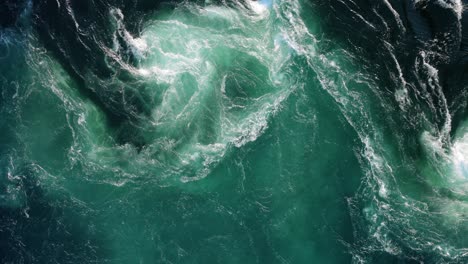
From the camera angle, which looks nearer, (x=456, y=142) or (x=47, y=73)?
(x=456, y=142)

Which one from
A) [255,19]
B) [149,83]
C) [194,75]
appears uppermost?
[255,19]

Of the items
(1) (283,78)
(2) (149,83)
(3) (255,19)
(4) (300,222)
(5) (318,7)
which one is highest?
(5) (318,7)

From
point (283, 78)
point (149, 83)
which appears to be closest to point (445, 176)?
point (283, 78)

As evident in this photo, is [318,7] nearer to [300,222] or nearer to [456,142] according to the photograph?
[456,142]

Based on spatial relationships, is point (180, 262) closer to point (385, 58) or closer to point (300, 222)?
point (300, 222)

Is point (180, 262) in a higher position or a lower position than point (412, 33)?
lower

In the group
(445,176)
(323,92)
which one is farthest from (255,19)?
(445,176)
